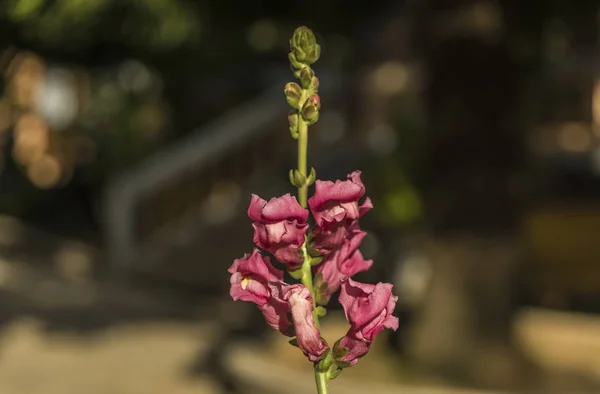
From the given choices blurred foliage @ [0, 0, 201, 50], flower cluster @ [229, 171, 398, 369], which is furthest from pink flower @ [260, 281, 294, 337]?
blurred foliage @ [0, 0, 201, 50]

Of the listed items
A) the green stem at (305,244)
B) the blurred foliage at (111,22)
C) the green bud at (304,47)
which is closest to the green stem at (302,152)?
the green stem at (305,244)

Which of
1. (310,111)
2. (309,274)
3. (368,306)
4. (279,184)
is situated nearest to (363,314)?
(368,306)

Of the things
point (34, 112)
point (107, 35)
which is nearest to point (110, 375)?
point (107, 35)

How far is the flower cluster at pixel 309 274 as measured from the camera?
164 cm

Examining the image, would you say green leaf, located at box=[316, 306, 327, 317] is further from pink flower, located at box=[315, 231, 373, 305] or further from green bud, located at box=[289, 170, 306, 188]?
green bud, located at box=[289, 170, 306, 188]

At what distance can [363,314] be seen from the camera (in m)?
1.66

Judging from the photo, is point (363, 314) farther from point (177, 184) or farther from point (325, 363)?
point (177, 184)

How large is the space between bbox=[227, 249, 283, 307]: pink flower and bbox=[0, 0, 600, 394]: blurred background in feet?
8.85

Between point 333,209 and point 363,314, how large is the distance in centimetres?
19

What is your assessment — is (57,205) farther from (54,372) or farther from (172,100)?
(54,372)

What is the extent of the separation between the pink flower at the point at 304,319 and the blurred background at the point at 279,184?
9.20ft

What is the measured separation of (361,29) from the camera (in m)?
7.49

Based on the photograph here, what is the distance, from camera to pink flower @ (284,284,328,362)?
164 cm

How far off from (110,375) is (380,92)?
284 inches
